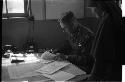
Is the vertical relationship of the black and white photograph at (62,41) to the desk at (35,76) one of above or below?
above

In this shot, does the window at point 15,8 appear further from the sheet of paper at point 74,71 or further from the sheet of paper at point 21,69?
the sheet of paper at point 74,71

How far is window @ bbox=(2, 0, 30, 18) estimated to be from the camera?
299 centimetres

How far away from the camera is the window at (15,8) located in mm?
2986

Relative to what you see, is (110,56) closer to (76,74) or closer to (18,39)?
(76,74)

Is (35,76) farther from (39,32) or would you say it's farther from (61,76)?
(39,32)

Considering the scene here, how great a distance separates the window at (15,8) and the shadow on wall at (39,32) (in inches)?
4.6

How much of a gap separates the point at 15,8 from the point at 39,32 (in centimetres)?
49

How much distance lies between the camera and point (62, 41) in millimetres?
3172

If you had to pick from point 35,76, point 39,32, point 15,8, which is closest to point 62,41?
point 39,32

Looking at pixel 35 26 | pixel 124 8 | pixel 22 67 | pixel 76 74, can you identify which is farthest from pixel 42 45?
pixel 124 8

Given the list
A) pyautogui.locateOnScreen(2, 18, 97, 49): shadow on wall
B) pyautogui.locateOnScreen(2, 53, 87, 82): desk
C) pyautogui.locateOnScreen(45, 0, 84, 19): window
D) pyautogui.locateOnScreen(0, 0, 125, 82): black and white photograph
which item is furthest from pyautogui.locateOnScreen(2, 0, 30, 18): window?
pyautogui.locateOnScreen(2, 53, 87, 82): desk

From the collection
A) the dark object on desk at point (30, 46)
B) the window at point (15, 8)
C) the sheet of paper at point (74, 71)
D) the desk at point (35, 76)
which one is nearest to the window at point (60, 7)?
the window at point (15, 8)

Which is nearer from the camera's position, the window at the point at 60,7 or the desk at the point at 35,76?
the desk at the point at 35,76

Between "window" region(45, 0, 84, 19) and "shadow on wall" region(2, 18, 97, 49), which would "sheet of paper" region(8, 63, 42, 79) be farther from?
"window" region(45, 0, 84, 19)
